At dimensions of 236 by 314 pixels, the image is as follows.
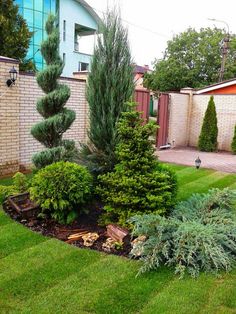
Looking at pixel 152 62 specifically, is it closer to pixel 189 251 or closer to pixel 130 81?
pixel 130 81

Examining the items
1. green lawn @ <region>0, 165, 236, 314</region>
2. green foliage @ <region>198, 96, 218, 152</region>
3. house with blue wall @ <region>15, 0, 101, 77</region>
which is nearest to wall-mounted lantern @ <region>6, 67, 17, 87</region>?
green lawn @ <region>0, 165, 236, 314</region>

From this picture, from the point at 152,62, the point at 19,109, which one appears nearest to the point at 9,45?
the point at 19,109

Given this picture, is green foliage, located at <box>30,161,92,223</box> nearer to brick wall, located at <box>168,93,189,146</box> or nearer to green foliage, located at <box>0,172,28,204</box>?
green foliage, located at <box>0,172,28,204</box>

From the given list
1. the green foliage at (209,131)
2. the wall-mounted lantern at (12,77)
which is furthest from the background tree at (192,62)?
the wall-mounted lantern at (12,77)

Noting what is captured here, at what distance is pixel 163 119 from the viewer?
11.3 metres

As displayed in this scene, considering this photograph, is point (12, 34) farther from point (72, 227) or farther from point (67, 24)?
point (67, 24)

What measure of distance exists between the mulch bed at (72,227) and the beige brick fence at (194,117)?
8222mm

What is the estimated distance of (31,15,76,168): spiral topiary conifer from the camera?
4.71 meters

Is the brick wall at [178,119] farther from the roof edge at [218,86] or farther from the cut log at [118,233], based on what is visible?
the cut log at [118,233]

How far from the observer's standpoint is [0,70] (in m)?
5.77

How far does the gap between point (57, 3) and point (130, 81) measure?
18.5m

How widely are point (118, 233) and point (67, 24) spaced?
20.5 metres

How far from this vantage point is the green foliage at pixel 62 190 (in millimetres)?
3717

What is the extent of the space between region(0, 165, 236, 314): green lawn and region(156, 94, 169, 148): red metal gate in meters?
8.24
